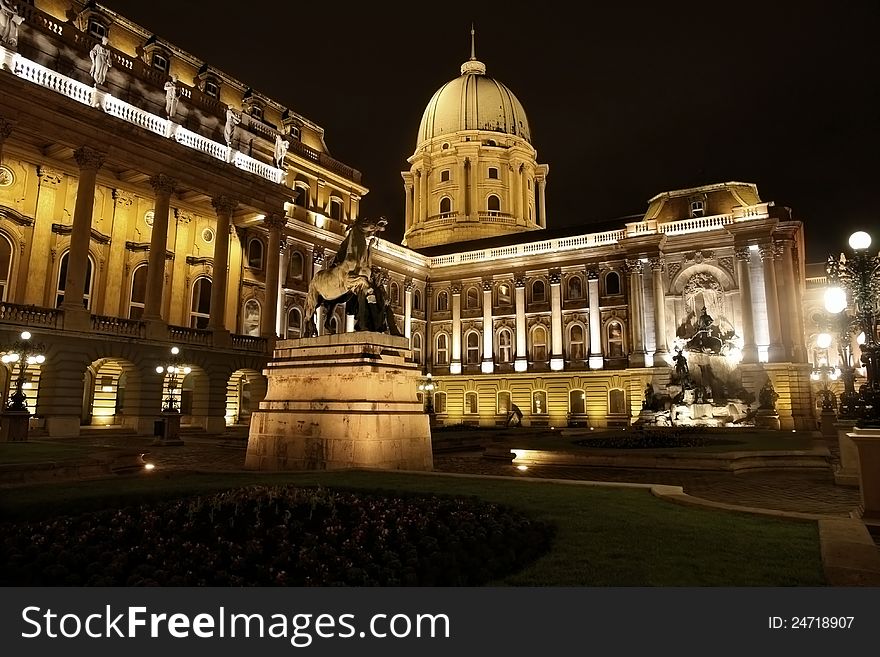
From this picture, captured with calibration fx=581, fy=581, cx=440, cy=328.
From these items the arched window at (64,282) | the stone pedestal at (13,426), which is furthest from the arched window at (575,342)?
the stone pedestal at (13,426)

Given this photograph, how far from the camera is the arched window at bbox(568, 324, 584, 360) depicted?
50.8 m

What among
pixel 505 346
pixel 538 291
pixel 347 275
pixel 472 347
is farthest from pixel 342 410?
pixel 472 347

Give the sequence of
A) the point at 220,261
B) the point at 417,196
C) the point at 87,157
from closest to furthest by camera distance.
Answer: the point at 87,157 → the point at 220,261 → the point at 417,196

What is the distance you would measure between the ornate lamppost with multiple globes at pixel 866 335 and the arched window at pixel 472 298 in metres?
42.4

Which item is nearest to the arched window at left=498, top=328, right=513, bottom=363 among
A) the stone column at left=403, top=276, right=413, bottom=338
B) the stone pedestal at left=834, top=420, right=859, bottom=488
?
the stone column at left=403, top=276, right=413, bottom=338

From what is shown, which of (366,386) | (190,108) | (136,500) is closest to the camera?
(136,500)

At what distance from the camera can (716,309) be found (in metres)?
45.4

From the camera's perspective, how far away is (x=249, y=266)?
1585 inches

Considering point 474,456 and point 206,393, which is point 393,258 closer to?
point 206,393

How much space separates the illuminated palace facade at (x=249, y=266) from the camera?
2872 cm

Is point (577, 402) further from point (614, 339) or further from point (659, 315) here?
point (659, 315)

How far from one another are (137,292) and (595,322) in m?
34.9

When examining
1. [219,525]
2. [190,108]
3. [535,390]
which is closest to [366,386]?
[219,525]
